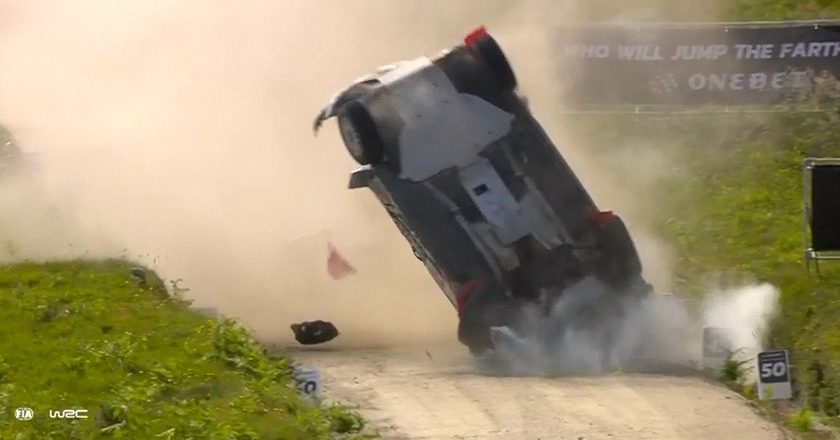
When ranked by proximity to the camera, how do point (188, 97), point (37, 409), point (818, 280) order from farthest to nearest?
1. point (188, 97)
2. point (818, 280)
3. point (37, 409)

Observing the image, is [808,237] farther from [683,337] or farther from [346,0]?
[346,0]

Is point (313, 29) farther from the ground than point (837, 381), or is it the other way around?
point (313, 29)

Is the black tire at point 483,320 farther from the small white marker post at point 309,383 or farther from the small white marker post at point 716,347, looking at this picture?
the small white marker post at point 309,383

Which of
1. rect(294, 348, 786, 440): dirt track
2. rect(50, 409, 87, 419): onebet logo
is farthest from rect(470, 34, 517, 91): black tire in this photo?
rect(50, 409, 87, 419): onebet logo

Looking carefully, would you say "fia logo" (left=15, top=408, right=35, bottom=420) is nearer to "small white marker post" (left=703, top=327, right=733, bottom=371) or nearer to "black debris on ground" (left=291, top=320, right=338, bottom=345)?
"black debris on ground" (left=291, top=320, right=338, bottom=345)

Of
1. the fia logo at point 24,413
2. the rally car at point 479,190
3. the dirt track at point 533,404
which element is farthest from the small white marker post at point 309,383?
the fia logo at point 24,413

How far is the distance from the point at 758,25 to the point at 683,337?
43.1 ft

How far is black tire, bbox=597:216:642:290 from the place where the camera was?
2028cm

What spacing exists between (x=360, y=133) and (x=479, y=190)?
1.82 m

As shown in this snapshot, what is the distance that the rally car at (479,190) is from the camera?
20.2m

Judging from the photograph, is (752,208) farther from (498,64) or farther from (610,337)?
(610,337)

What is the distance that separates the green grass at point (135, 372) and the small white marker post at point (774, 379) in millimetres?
5470

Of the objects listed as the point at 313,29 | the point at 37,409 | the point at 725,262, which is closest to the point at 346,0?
the point at 313,29

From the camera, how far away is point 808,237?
80.6ft
